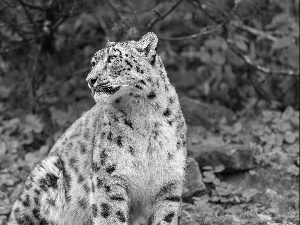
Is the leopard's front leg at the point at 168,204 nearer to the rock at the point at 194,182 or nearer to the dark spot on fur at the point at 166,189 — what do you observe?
the dark spot on fur at the point at 166,189

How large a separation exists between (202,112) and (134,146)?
4727mm

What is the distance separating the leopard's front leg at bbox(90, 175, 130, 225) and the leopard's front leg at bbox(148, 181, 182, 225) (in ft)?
0.93

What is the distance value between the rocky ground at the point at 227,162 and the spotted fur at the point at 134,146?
1318 millimetres

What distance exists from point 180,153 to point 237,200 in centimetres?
249

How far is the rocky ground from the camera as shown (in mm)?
7875

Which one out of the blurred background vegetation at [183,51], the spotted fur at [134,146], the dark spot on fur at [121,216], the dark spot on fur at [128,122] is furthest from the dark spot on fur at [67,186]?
the blurred background vegetation at [183,51]

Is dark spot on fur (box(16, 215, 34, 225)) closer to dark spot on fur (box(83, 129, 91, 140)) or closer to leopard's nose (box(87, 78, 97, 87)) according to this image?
dark spot on fur (box(83, 129, 91, 140))

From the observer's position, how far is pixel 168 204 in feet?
19.2

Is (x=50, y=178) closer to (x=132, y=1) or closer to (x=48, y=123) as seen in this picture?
(x=48, y=123)

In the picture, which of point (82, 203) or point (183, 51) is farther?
point (183, 51)

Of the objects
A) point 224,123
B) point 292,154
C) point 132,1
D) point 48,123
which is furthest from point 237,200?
point 132,1

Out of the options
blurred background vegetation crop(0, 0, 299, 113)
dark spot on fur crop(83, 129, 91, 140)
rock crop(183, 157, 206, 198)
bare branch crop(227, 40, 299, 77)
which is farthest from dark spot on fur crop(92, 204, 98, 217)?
bare branch crop(227, 40, 299, 77)

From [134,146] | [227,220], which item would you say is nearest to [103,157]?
[134,146]

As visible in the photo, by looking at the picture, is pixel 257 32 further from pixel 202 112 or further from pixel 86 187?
pixel 86 187
